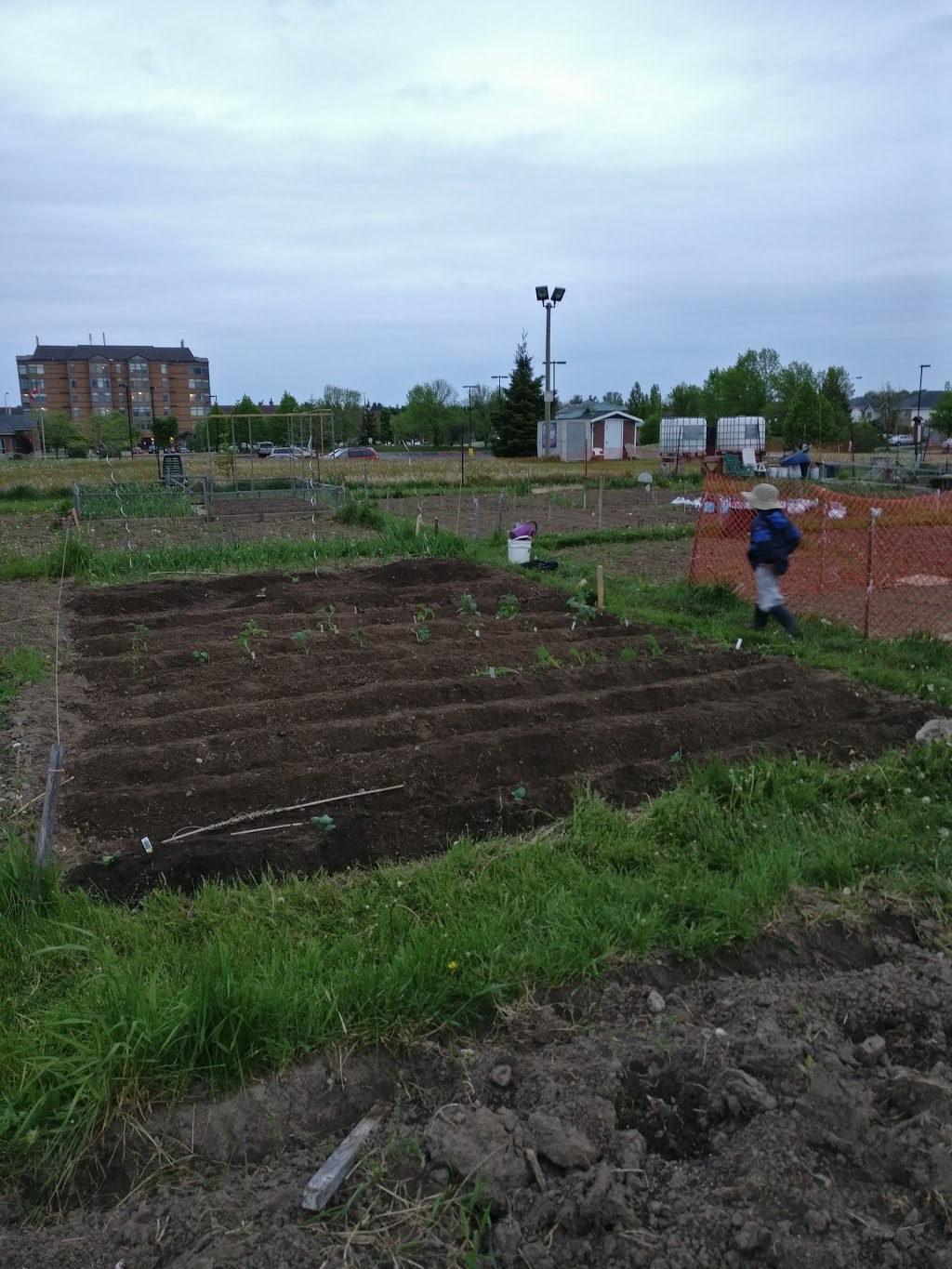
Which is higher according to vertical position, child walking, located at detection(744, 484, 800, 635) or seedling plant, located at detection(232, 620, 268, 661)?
child walking, located at detection(744, 484, 800, 635)

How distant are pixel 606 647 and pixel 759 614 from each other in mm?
1619

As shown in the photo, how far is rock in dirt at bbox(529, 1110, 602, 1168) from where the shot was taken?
2.80m

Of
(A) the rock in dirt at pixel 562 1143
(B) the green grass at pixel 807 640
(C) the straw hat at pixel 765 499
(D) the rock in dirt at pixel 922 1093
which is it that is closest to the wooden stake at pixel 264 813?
(A) the rock in dirt at pixel 562 1143

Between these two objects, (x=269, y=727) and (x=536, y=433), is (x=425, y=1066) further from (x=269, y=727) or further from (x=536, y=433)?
(x=536, y=433)

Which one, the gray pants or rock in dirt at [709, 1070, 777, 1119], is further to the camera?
the gray pants

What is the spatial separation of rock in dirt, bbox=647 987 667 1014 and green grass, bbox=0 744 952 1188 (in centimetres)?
24

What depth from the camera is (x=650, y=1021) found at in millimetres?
3500

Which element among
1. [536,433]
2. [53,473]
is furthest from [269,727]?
[536,433]

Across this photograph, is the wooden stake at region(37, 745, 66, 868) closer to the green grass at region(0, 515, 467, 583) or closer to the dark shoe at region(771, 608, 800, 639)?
the dark shoe at region(771, 608, 800, 639)

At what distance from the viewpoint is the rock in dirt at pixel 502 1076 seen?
3158 mm

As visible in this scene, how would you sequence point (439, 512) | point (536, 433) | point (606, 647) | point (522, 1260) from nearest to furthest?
1. point (522, 1260)
2. point (606, 647)
3. point (439, 512)
4. point (536, 433)

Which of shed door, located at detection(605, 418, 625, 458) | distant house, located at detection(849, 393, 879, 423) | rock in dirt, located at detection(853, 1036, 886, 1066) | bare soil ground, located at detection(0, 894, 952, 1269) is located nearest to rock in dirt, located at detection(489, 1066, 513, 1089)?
bare soil ground, located at detection(0, 894, 952, 1269)

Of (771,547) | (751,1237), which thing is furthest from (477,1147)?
(771,547)

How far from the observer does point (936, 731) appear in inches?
251
